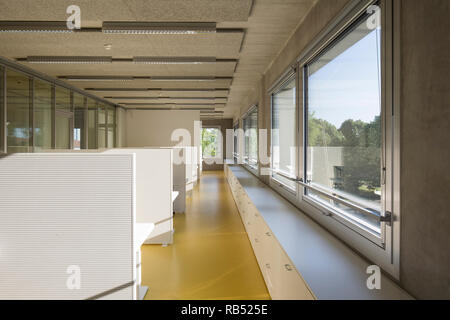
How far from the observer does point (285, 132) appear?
15.7ft

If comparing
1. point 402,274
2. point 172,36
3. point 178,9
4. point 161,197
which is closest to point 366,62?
point 402,274

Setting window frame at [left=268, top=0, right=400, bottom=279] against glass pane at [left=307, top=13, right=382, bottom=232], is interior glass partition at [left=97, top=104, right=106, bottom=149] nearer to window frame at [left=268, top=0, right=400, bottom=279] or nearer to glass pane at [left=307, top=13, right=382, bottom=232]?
glass pane at [left=307, top=13, right=382, bottom=232]

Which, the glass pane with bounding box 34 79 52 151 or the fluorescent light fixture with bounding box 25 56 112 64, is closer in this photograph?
the fluorescent light fixture with bounding box 25 56 112 64

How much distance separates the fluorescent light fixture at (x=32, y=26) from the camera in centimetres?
348

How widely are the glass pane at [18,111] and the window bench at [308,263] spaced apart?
4.63 meters

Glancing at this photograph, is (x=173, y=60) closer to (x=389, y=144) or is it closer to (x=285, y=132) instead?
(x=285, y=132)

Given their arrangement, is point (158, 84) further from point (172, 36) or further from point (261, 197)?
point (261, 197)

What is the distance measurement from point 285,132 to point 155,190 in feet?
7.09

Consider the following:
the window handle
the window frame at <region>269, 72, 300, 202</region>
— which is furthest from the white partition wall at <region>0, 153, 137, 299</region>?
the window frame at <region>269, 72, 300, 202</region>

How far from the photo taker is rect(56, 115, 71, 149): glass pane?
7083 millimetres

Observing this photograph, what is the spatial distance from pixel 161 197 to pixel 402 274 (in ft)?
11.7

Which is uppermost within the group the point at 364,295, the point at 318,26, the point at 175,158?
the point at 318,26

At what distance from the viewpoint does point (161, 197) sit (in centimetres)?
467

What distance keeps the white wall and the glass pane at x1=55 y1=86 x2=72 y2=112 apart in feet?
14.3
